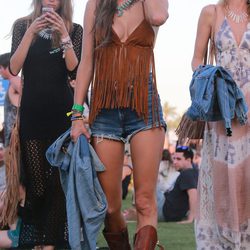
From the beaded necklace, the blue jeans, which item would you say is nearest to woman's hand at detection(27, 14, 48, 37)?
the beaded necklace

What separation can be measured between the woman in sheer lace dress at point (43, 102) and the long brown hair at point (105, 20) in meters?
1.05

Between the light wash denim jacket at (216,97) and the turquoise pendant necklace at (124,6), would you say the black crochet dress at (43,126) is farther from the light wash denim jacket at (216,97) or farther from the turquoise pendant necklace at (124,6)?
the light wash denim jacket at (216,97)

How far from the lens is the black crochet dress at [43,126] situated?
5.84m

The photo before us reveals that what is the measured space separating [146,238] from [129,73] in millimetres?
1071

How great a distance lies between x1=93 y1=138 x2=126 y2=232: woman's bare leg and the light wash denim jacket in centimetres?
54

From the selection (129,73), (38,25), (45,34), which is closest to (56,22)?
(38,25)

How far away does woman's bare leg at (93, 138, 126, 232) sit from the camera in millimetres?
4629

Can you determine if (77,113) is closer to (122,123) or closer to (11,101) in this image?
(122,123)

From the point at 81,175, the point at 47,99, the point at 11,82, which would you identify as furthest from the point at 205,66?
the point at 11,82

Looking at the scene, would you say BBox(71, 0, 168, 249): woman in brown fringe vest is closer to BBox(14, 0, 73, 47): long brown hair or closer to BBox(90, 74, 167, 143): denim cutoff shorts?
BBox(90, 74, 167, 143): denim cutoff shorts

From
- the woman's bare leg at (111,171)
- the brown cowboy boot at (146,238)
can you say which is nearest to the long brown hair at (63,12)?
the woman's bare leg at (111,171)

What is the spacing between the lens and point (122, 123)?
4625 mm

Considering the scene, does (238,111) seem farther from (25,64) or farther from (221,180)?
(25,64)

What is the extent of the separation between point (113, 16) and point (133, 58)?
1.02ft
